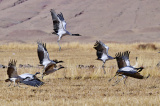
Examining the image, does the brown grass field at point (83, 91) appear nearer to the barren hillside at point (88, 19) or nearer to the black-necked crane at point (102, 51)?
the black-necked crane at point (102, 51)

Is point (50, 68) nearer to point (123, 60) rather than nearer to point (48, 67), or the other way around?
point (48, 67)

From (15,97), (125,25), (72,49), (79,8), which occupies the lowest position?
(15,97)

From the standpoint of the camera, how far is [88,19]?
95.0 meters

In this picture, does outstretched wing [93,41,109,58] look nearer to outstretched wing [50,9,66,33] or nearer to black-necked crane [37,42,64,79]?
outstretched wing [50,9,66,33]

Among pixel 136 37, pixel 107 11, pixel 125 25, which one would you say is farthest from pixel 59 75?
pixel 107 11

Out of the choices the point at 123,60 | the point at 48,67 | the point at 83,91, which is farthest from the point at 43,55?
the point at 123,60

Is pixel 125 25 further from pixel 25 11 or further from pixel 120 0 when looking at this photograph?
pixel 25 11

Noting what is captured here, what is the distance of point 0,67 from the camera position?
55.2 feet

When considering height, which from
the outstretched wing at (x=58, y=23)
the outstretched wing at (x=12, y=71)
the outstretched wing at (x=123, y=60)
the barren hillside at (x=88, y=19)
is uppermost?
the barren hillside at (x=88, y=19)

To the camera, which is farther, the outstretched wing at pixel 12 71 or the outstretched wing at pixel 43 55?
the outstretched wing at pixel 43 55

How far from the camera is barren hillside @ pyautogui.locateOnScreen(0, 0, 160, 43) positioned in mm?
82125

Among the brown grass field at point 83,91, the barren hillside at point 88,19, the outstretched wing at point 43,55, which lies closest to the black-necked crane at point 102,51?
the brown grass field at point 83,91

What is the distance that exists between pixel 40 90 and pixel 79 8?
9114 centimetres

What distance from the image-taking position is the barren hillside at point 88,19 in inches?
3233
